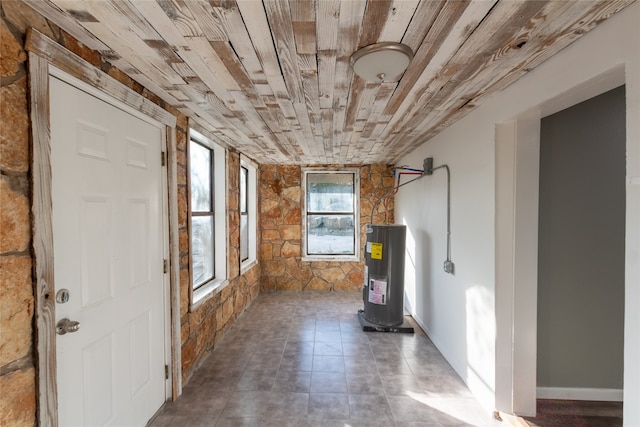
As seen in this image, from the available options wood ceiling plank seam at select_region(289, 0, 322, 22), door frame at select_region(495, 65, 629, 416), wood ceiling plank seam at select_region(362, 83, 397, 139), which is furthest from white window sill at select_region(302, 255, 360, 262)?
wood ceiling plank seam at select_region(289, 0, 322, 22)

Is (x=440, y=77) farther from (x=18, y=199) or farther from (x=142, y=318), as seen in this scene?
(x=142, y=318)

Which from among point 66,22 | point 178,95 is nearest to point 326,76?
point 178,95

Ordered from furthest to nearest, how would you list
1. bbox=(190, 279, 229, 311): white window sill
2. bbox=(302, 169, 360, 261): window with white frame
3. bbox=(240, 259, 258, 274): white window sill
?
bbox=(302, 169, 360, 261): window with white frame
bbox=(240, 259, 258, 274): white window sill
bbox=(190, 279, 229, 311): white window sill

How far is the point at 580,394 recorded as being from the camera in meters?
2.04

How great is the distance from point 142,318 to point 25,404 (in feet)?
2.33

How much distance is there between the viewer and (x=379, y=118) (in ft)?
7.56

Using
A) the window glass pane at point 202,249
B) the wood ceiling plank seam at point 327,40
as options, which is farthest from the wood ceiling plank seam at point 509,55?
the window glass pane at point 202,249

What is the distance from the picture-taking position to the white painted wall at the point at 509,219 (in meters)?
1.05

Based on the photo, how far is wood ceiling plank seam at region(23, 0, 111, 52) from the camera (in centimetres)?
105

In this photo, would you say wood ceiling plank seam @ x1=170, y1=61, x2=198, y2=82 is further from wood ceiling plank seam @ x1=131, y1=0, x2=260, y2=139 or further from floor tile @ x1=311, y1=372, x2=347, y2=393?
floor tile @ x1=311, y1=372, x2=347, y2=393

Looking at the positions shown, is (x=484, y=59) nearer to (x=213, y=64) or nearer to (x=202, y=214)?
(x=213, y=64)

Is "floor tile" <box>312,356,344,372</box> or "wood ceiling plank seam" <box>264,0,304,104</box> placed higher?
"wood ceiling plank seam" <box>264,0,304,104</box>

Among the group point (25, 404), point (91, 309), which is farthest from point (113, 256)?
point (25, 404)

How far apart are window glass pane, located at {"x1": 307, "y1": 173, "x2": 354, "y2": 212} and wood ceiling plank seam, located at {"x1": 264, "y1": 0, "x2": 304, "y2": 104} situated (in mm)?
3232
